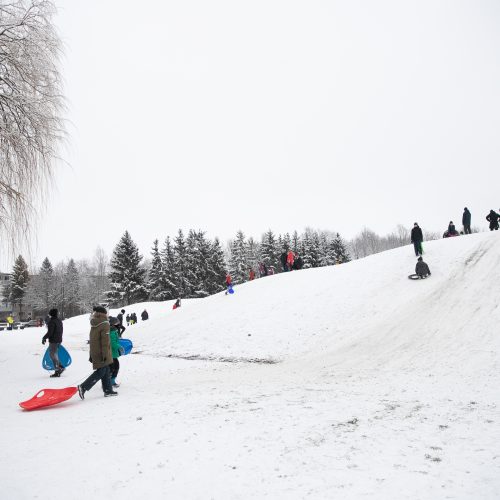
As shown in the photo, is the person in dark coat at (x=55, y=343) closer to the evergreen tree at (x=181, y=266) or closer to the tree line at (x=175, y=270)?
the tree line at (x=175, y=270)

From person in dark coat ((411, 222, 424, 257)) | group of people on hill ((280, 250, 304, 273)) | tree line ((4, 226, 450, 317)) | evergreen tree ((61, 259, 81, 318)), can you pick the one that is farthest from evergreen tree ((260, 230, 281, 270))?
person in dark coat ((411, 222, 424, 257))

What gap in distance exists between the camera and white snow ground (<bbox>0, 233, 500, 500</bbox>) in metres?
3.93

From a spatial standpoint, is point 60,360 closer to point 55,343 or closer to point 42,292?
point 55,343

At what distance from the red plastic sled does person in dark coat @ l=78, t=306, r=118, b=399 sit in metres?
0.33

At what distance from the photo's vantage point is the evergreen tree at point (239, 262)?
66.6m

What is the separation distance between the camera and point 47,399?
751 cm

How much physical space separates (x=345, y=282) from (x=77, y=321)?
39.5 meters

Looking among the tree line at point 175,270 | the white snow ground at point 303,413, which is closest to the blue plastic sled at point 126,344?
the white snow ground at point 303,413

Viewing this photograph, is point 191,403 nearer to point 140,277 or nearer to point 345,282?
point 345,282

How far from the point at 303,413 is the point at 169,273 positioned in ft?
187

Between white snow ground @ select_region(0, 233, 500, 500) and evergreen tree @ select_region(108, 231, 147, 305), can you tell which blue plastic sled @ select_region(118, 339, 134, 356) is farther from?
evergreen tree @ select_region(108, 231, 147, 305)

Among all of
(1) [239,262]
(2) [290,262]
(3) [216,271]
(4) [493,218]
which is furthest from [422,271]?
(1) [239,262]

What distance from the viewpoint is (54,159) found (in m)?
12.2

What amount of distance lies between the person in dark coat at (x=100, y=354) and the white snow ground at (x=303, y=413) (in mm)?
323
